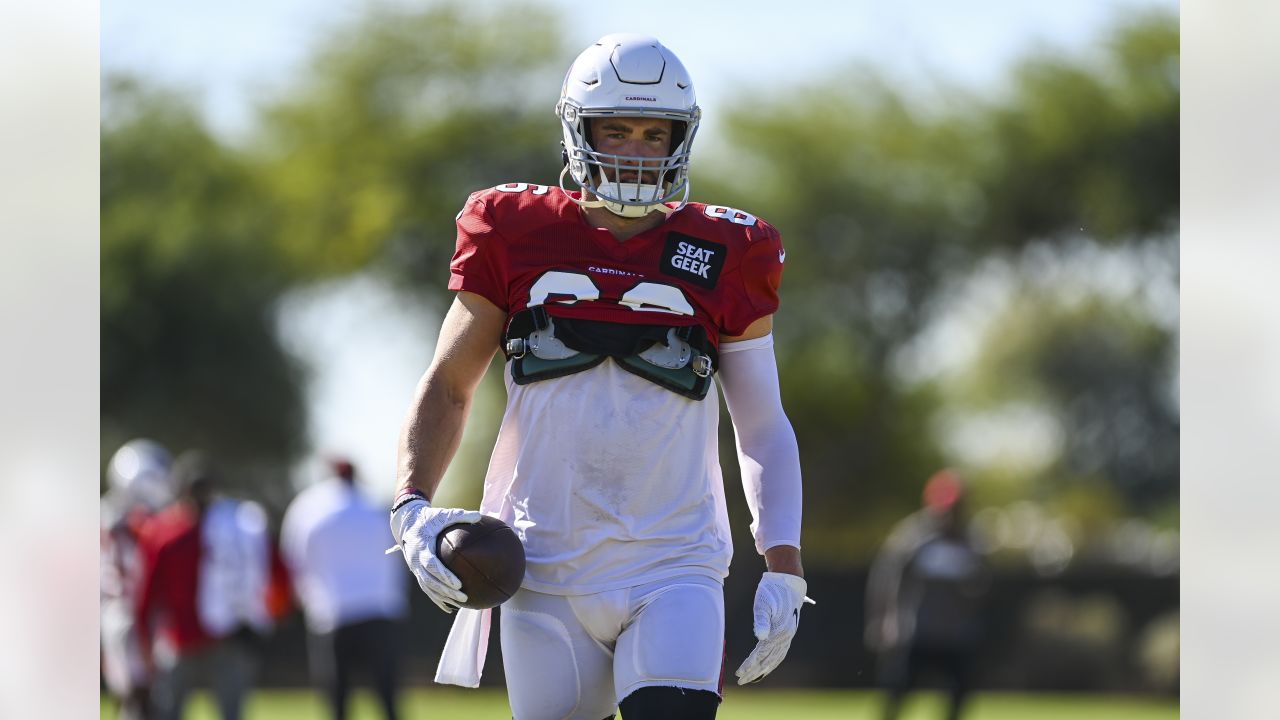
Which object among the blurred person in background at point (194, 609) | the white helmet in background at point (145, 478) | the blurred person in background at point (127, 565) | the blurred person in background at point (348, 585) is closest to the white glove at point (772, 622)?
the blurred person in background at point (348, 585)

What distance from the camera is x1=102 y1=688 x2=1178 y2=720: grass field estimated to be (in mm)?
16250

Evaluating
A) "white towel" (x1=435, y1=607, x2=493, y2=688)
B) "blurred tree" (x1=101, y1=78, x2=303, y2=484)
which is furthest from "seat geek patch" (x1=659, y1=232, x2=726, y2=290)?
"blurred tree" (x1=101, y1=78, x2=303, y2=484)

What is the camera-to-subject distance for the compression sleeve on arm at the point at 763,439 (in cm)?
423

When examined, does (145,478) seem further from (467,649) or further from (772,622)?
(772,622)

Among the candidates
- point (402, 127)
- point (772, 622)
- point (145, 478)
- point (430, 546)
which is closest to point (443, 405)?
point (430, 546)

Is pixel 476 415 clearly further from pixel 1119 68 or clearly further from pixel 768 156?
pixel 1119 68

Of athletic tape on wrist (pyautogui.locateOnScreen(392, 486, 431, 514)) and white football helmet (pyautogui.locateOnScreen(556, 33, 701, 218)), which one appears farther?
white football helmet (pyautogui.locateOnScreen(556, 33, 701, 218))

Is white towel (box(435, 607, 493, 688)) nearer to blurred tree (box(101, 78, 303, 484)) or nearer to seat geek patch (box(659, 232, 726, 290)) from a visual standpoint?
seat geek patch (box(659, 232, 726, 290))

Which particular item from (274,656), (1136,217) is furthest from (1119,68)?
(274,656)

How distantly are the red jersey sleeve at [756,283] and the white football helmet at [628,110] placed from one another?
0.20m

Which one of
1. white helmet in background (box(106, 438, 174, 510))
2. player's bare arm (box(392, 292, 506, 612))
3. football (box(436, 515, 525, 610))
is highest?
player's bare arm (box(392, 292, 506, 612))

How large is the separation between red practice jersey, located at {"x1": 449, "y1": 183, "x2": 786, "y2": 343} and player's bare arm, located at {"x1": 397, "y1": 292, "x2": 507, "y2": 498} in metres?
0.05
